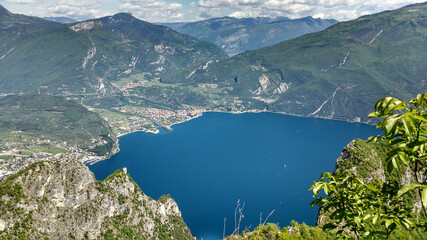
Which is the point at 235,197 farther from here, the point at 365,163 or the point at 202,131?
the point at 202,131

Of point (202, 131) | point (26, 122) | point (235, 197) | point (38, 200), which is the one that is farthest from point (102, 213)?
point (26, 122)

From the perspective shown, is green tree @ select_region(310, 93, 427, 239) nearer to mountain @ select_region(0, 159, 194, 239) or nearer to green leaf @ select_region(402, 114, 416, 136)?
green leaf @ select_region(402, 114, 416, 136)

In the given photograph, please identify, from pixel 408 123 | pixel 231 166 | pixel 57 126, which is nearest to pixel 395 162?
pixel 408 123

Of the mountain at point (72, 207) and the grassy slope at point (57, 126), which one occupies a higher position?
the mountain at point (72, 207)

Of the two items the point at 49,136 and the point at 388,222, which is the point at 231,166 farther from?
the point at 388,222

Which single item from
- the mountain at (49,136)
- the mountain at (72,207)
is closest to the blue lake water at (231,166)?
the mountain at (49,136)

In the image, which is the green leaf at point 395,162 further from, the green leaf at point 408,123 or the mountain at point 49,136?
the mountain at point 49,136
